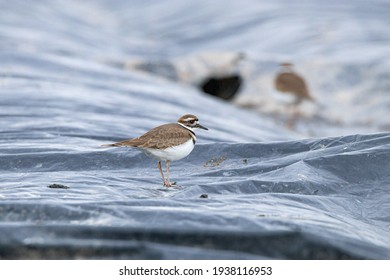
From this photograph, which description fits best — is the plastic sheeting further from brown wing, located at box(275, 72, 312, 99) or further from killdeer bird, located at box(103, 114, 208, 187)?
brown wing, located at box(275, 72, 312, 99)

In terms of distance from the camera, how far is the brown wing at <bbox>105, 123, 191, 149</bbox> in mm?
5730

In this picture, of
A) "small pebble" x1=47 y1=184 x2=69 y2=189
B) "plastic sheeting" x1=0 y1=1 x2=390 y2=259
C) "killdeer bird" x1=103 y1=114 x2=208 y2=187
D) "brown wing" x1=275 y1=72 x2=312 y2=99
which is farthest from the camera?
"brown wing" x1=275 y1=72 x2=312 y2=99

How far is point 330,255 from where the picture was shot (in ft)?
14.8

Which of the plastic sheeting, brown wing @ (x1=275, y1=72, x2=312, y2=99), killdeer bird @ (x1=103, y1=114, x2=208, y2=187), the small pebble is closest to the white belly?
killdeer bird @ (x1=103, y1=114, x2=208, y2=187)

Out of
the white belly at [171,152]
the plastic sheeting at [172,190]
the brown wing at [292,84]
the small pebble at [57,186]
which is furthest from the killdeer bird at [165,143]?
the brown wing at [292,84]

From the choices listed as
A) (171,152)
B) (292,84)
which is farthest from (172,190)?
(292,84)

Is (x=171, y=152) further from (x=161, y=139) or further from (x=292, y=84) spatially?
(x=292, y=84)

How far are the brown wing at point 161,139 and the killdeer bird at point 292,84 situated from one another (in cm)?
805

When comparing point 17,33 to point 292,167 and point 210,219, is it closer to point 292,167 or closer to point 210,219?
point 292,167

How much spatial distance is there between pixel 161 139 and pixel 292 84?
8.24 meters

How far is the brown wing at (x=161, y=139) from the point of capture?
18.8ft

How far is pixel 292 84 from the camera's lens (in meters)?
13.7

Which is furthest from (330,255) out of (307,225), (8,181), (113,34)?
(113,34)

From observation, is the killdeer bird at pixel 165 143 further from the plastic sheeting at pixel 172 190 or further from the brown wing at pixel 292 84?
the brown wing at pixel 292 84
